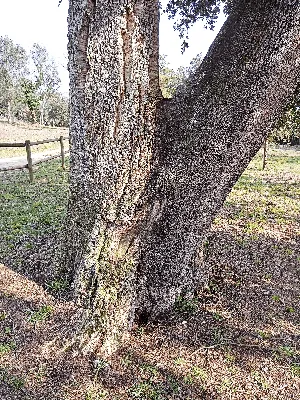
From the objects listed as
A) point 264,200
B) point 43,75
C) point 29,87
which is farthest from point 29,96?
point 264,200

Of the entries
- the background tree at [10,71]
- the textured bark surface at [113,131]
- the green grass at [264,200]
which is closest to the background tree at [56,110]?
the background tree at [10,71]

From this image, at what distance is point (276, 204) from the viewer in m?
8.20

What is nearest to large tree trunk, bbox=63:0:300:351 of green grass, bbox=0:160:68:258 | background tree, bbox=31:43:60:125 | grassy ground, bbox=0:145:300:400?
grassy ground, bbox=0:145:300:400

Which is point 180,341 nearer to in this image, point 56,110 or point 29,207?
point 29,207

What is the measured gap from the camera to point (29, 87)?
41156mm

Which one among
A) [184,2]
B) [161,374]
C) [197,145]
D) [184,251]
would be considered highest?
[184,2]

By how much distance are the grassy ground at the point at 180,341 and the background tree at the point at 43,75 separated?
4665 cm

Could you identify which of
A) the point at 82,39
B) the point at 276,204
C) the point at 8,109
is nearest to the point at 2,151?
the point at 276,204

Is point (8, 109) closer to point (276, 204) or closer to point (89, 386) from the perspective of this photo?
point (276, 204)

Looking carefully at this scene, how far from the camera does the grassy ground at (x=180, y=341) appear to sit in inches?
103

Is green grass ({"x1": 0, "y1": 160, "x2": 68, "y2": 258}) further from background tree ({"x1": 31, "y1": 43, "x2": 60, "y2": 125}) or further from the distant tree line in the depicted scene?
background tree ({"x1": 31, "y1": 43, "x2": 60, "y2": 125})

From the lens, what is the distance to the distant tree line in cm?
4069

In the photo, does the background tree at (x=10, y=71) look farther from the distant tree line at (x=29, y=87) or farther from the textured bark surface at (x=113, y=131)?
the textured bark surface at (x=113, y=131)

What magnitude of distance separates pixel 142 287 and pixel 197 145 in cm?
129
